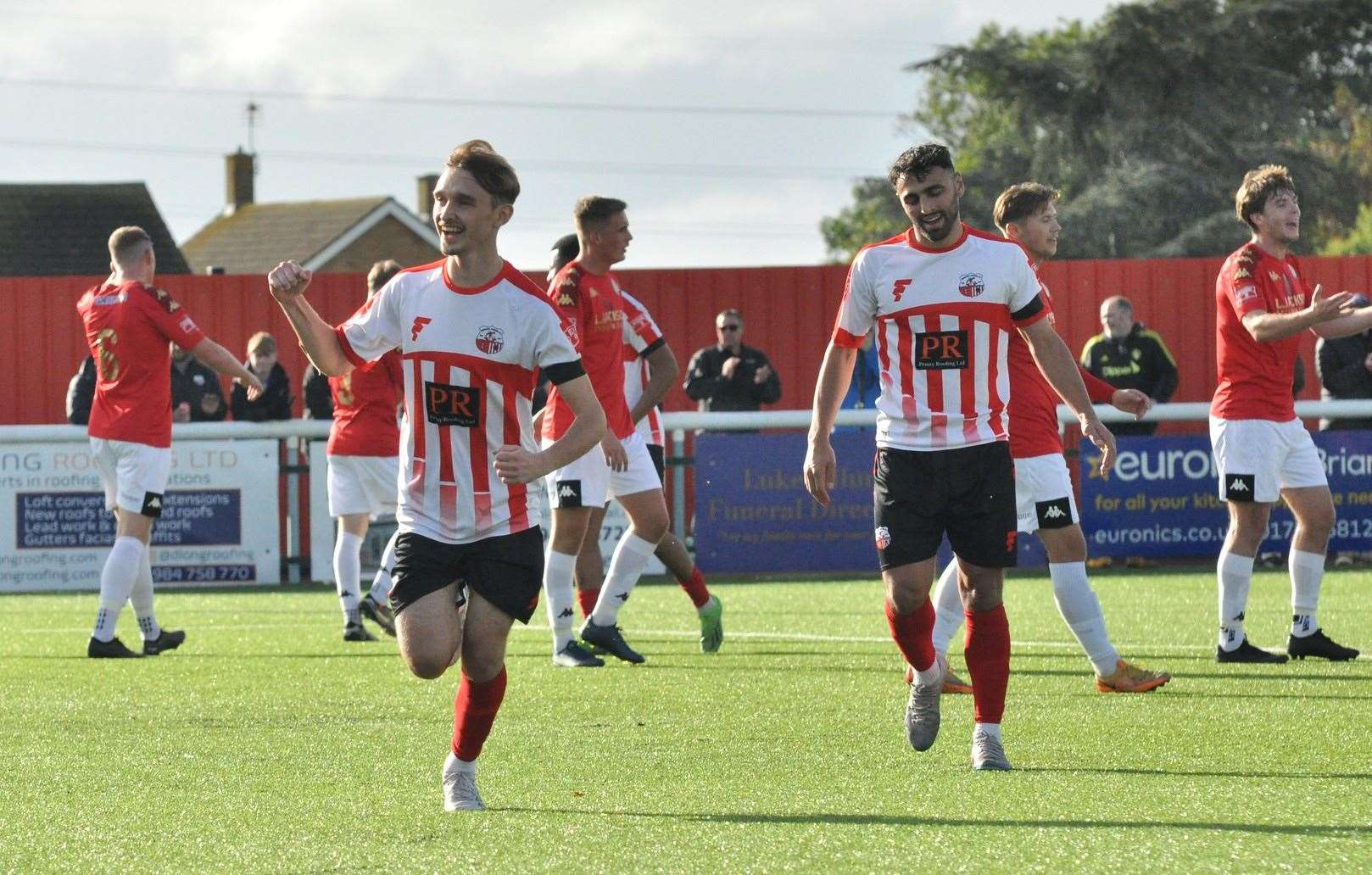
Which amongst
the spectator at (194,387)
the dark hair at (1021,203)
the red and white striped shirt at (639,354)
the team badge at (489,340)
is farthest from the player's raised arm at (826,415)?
the spectator at (194,387)

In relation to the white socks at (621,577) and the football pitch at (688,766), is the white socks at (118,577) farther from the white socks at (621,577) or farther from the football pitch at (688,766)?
the white socks at (621,577)

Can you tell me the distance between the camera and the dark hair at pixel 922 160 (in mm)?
6086

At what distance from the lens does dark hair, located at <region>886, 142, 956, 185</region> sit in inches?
240

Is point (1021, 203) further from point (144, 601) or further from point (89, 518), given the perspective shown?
point (89, 518)

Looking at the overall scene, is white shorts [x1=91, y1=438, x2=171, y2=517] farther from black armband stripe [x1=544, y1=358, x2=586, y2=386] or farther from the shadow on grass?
the shadow on grass

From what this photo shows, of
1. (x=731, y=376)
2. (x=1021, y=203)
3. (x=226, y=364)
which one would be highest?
(x=1021, y=203)

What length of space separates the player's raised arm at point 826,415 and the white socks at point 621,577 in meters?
3.19

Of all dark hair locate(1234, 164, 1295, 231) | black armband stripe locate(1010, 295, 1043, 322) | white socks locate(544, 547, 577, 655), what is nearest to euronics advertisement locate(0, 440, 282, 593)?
white socks locate(544, 547, 577, 655)

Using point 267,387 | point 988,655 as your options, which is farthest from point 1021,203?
point 267,387

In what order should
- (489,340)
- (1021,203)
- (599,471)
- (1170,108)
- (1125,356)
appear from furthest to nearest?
(1170,108) < (1125,356) < (599,471) < (1021,203) < (489,340)

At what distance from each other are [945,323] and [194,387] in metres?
11.4

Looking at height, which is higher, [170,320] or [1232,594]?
[170,320]

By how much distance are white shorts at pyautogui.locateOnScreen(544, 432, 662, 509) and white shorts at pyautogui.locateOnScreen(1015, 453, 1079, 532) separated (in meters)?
1.90

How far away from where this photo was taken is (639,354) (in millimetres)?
9305
